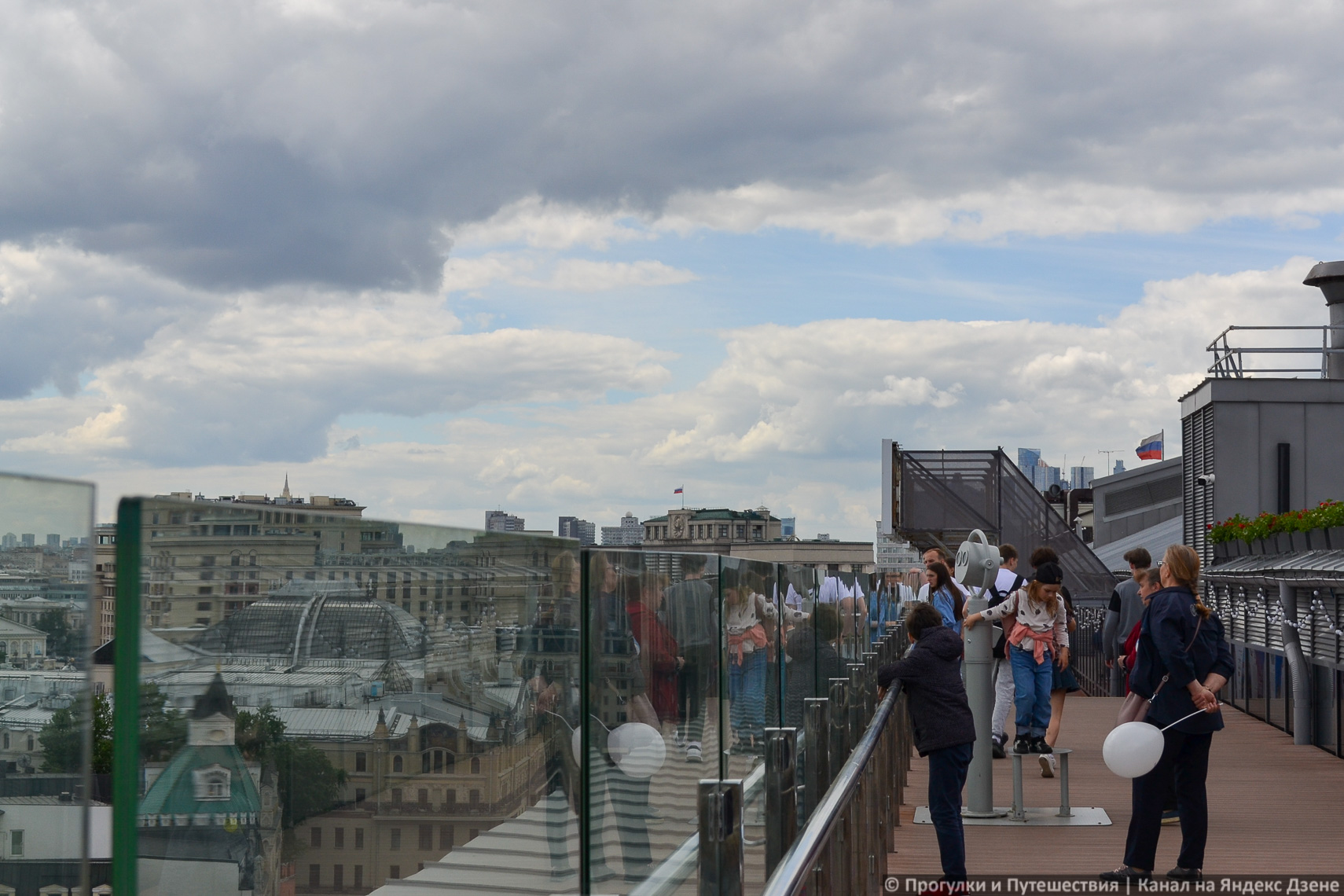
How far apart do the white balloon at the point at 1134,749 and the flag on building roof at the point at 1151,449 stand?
246 feet

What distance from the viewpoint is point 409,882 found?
2.39m

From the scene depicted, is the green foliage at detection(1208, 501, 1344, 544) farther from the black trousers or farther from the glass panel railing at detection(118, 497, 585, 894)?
the glass panel railing at detection(118, 497, 585, 894)

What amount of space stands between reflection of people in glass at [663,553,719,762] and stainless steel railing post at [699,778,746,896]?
2.14ft

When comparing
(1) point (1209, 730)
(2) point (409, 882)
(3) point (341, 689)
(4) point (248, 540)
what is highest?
(4) point (248, 540)

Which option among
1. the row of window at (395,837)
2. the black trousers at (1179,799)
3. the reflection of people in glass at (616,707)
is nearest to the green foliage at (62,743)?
the row of window at (395,837)

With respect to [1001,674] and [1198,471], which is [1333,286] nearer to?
[1198,471]

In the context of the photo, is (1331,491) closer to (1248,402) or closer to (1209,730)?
(1248,402)

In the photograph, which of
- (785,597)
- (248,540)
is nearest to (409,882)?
(248,540)

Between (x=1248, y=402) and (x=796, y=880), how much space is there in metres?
25.1

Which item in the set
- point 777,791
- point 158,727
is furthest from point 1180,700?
point 158,727

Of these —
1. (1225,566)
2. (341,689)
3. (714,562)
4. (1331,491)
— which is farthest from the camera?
(1331,491)

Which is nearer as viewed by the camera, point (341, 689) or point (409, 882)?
point (341, 689)

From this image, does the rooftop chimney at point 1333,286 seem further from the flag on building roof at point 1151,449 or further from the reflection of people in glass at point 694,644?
the flag on building roof at point 1151,449

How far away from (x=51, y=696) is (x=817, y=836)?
304 centimetres
